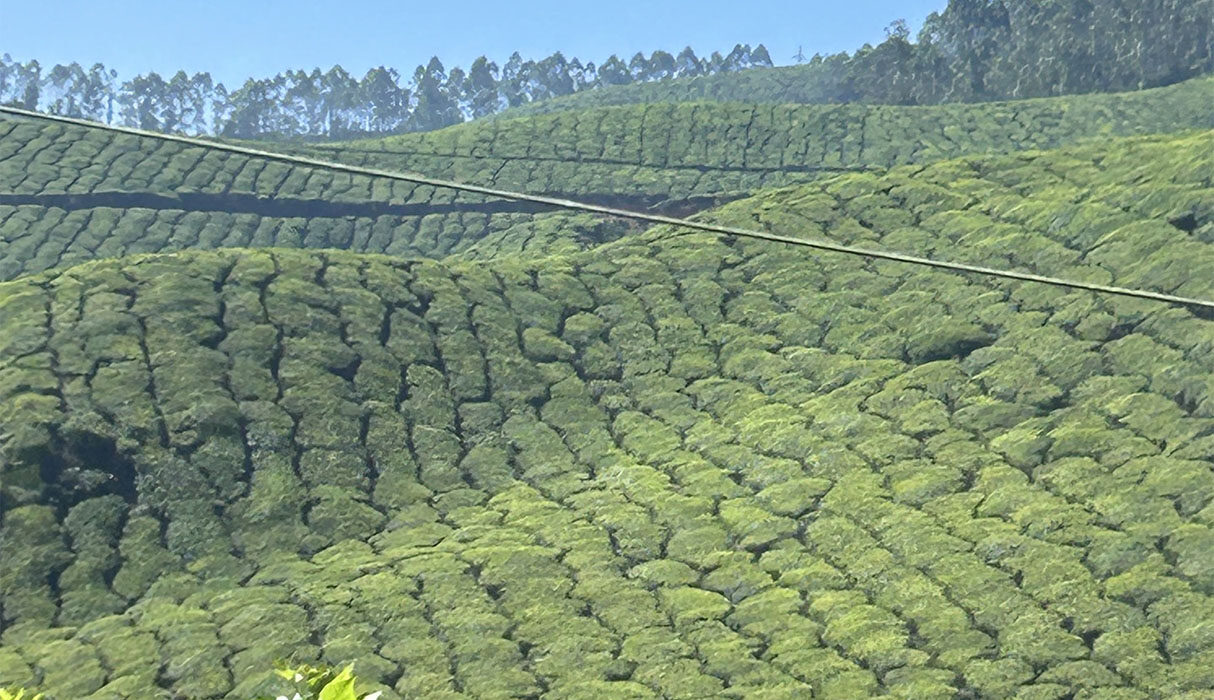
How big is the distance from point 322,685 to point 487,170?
199 ft

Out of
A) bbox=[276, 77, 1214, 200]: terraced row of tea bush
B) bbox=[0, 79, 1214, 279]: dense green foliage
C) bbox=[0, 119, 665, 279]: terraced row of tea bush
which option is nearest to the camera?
bbox=[0, 119, 665, 279]: terraced row of tea bush

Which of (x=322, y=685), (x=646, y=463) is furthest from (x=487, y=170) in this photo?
(x=322, y=685)

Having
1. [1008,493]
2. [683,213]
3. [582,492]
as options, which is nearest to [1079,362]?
[1008,493]

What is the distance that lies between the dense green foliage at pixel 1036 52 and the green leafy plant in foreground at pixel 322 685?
7922cm

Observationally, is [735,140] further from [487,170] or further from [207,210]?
[207,210]

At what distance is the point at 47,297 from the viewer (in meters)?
34.4

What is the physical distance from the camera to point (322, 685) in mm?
7410

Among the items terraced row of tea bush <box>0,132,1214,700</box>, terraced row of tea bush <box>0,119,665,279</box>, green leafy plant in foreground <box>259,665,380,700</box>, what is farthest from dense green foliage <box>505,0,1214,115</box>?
green leafy plant in foreground <box>259,665,380,700</box>

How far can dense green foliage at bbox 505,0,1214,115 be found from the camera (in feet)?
263

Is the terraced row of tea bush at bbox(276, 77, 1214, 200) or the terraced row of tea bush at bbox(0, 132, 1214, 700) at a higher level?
the terraced row of tea bush at bbox(276, 77, 1214, 200)

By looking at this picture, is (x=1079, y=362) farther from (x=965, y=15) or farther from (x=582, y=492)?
(x=965, y=15)

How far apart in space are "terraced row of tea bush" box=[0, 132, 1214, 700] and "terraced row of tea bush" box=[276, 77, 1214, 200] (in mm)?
24044

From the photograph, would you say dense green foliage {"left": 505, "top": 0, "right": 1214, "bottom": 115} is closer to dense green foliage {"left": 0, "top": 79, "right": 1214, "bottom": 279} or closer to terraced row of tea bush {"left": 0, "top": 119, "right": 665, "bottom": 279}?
dense green foliage {"left": 0, "top": 79, "right": 1214, "bottom": 279}

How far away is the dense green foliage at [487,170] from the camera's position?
5638cm
